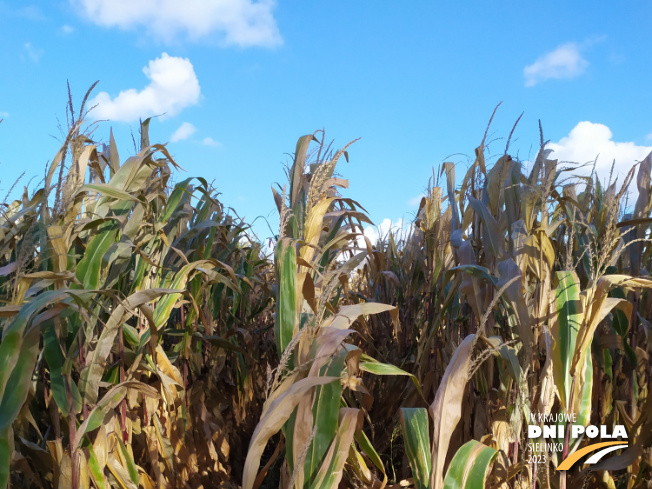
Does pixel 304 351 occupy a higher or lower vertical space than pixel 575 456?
higher

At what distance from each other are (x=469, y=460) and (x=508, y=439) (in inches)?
17.4

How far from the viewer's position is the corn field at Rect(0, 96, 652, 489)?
4.34ft

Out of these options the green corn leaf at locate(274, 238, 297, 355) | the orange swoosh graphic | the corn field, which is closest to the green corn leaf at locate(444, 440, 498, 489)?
the corn field

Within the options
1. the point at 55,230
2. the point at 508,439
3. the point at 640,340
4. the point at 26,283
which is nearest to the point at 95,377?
the point at 26,283

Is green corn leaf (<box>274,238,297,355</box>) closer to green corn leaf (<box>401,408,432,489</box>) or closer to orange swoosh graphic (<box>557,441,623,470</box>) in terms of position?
green corn leaf (<box>401,408,432,489</box>)

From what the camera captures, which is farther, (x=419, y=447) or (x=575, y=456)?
(x=575, y=456)

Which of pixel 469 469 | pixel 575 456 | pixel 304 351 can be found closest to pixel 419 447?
pixel 469 469

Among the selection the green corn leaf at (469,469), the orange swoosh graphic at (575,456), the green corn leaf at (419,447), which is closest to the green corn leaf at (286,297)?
the green corn leaf at (419,447)

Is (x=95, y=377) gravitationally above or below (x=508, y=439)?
above

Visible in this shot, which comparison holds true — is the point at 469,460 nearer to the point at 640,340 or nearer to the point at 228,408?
the point at 640,340

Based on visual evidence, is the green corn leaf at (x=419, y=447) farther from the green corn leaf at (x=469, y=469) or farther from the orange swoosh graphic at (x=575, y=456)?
the orange swoosh graphic at (x=575, y=456)

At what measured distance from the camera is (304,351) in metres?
1.39

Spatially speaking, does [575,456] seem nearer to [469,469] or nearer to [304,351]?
[469,469]

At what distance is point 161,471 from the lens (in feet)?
6.06
